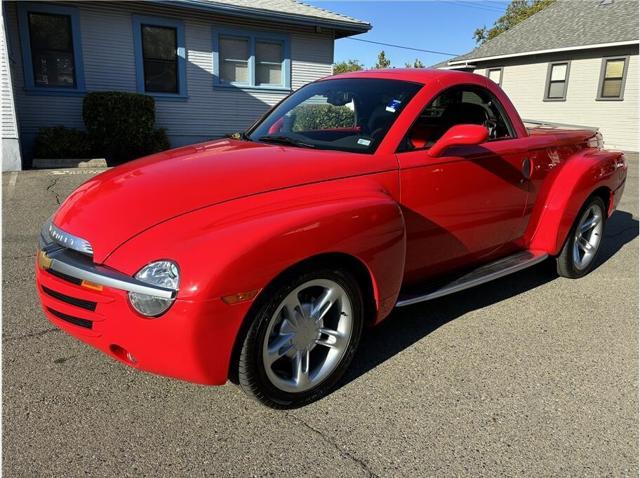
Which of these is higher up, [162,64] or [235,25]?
[235,25]

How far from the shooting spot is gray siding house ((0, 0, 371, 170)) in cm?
1103

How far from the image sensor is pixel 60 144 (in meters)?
10.8

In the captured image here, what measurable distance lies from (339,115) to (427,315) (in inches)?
65.1

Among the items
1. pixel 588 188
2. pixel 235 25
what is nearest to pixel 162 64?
pixel 235 25

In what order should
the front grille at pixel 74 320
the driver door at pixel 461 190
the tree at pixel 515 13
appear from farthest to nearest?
the tree at pixel 515 13 < the driver door at pixel 461 190 < the front grille at pixel 74 320

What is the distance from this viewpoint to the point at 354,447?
7.95 ft

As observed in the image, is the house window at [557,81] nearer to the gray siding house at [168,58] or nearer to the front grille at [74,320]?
the gray siding house at [168,58]

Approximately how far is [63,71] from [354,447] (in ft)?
39.0

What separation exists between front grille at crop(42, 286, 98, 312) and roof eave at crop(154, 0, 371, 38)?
10883mm

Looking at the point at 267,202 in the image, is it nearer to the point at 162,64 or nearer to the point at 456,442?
the point at 456,442

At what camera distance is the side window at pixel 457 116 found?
3412 mm

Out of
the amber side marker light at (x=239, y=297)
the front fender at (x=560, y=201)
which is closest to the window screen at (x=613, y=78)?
the front fender at (x=560, y=201)

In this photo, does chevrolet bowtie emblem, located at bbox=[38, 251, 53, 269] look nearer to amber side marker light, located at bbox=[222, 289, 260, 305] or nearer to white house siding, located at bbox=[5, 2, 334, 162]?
amber side marker light, located at bbox=[222, 289, 260, 305]

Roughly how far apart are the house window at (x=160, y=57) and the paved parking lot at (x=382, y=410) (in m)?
9.77
